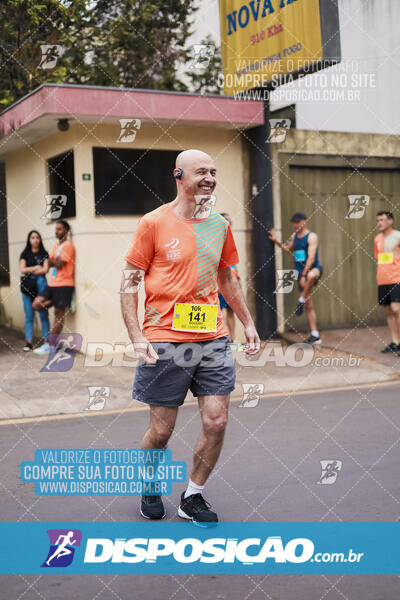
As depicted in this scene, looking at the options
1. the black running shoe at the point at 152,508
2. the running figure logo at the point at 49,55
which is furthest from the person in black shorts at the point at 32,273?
the black running shoe at the point at 152,508

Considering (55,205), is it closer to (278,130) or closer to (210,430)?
(278,130)

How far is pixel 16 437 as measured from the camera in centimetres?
609

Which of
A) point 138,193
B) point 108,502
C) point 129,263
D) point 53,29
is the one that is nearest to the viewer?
point 129,263

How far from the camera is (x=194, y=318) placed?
4016 millimetres

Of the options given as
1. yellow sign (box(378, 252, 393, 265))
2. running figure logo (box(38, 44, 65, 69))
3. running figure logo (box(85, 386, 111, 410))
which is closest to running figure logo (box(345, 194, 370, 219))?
yellow sign (box(378, 252, 393, 265))

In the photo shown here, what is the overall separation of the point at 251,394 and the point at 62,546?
447 cm

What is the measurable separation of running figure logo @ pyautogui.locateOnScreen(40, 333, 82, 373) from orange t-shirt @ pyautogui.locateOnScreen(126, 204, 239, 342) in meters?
5.68

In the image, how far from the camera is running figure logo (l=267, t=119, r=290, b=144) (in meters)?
11.1

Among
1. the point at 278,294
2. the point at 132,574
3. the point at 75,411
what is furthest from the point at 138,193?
the point at 132,574

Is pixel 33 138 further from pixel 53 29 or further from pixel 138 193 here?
pixel 53 29

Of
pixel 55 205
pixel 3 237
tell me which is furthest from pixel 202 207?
pixel 3 237

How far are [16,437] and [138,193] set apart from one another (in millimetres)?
5360

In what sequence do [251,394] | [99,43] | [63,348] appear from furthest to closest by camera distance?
1. [99,43]
2. [63,348]
3. [251,394]

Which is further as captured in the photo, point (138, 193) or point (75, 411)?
point (138, 193)
